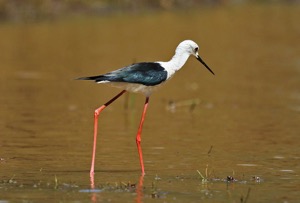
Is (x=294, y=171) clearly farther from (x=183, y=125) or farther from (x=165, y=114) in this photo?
(x=165, y=114)

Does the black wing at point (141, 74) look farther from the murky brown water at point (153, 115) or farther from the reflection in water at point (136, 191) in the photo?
the reflection in water at point (136, 191)

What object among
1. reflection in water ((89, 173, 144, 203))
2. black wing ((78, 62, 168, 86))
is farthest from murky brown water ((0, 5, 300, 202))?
black wing ((78, 62, 168, 86))

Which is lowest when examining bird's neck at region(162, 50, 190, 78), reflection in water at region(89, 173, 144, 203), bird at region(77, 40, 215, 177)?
reflection in water at region(89, 173, 144, 203)

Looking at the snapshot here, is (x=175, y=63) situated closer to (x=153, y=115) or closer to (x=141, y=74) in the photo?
(x=141, y=74)

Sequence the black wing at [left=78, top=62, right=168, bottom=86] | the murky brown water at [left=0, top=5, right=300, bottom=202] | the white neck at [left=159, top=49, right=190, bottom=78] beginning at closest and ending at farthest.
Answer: the murky brown water at [left=0, top=5, right=300, bottom=202] → the black wing at [left=78, top=62, right=168, bottom=86] → the white neck at [left=159, top=49, right=190, bottom=78]

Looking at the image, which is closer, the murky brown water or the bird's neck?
the murky brown water

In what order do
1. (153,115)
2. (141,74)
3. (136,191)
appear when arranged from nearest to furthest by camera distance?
(136,191), (141,74), (153,115)

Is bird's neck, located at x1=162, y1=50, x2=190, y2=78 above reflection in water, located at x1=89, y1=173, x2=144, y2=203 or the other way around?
above

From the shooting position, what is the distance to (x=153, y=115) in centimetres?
1458

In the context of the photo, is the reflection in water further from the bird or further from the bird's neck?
the bird's neck

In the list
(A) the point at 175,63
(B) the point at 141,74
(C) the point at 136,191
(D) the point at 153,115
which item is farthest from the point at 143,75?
(D) the point at 153,115

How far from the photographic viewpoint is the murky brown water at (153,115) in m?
9.56

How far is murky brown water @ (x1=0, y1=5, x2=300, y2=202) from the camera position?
376 inches

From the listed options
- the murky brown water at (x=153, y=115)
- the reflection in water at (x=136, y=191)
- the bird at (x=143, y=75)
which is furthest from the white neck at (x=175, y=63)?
the reflection in water at (x=136, y=191)
